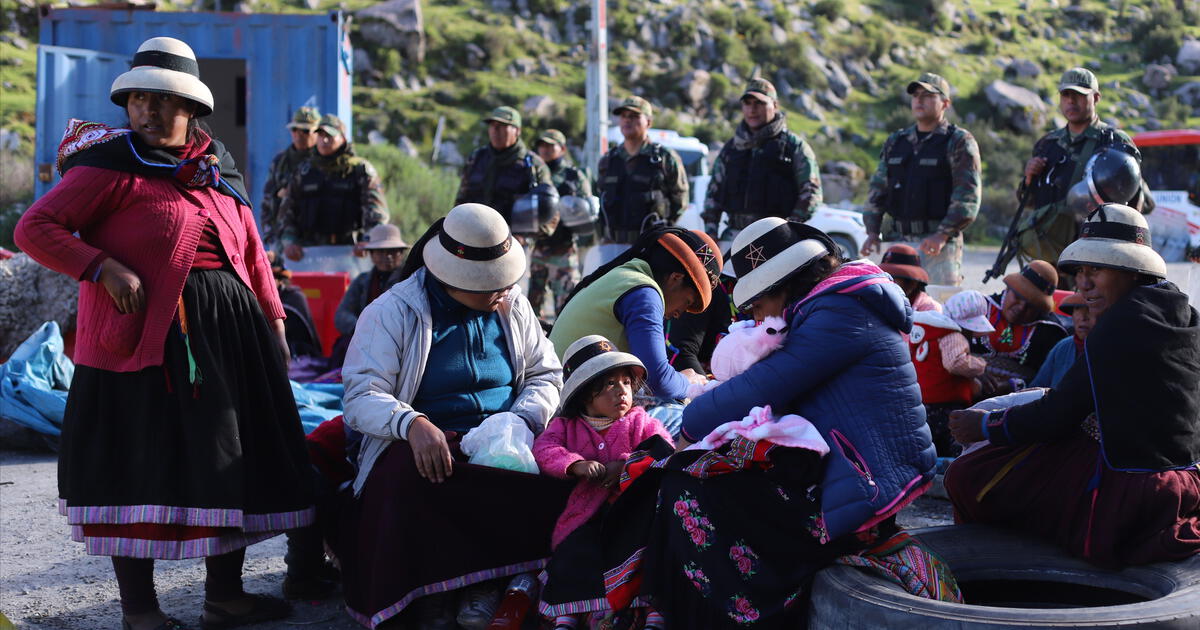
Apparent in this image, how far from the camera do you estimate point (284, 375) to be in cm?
413

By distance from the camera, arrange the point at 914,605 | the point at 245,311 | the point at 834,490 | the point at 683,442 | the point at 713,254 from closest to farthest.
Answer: the point at 914,605 < the point at 834,490 < the point at 683,442 < the point at 245,311 < the point at 713,254

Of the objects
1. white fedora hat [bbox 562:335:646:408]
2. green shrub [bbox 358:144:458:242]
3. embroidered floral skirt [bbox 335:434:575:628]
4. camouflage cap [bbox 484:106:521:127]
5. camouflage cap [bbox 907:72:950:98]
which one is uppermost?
camouflage cap [bbox 907:72:950:98]

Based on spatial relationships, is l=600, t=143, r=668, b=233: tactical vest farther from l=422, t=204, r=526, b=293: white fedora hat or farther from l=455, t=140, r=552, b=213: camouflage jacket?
l=422, t=204, r=526, b=293: white fedora hat

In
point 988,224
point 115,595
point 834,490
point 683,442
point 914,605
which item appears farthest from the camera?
point 988,224

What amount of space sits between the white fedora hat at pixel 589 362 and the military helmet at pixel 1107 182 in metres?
4.52

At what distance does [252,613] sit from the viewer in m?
4.07

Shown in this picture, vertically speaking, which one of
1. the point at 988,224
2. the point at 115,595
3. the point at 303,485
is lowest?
the point at 988,224

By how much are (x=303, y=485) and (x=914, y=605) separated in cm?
213

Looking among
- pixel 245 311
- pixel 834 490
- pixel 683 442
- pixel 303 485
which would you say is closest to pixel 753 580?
pixel 834 490

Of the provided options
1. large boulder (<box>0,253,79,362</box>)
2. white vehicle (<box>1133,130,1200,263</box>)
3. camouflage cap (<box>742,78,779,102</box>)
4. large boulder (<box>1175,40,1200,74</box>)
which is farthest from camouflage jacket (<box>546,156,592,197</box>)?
large boulder (<box>1175,40,1200,74</box>)

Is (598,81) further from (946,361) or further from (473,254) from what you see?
(473,254)

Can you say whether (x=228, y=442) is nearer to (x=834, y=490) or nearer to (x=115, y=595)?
(x=115, y=595)

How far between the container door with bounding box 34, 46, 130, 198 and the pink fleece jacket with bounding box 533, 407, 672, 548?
391 inches

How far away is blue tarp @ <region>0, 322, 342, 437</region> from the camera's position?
702cm
